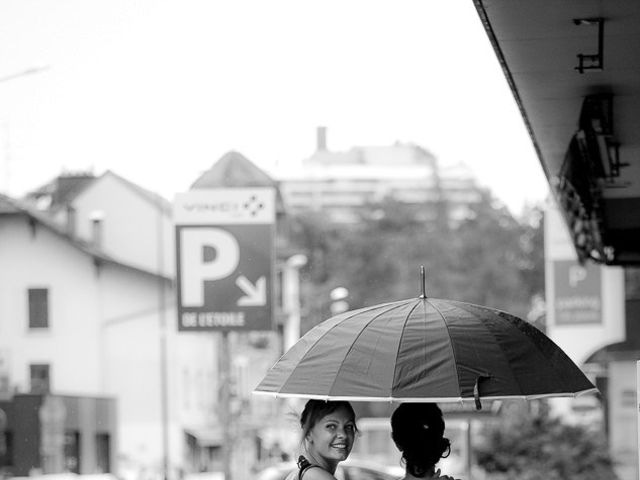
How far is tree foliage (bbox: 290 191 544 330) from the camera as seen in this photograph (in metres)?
89.4

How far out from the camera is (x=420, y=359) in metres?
5.68

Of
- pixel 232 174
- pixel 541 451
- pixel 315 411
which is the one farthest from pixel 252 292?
pixel 315 411

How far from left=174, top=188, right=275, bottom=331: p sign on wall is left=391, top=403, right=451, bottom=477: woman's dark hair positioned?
13.9 m

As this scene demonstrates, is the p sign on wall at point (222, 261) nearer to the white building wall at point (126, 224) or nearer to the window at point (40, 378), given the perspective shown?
the white building wall at point (126, 224)

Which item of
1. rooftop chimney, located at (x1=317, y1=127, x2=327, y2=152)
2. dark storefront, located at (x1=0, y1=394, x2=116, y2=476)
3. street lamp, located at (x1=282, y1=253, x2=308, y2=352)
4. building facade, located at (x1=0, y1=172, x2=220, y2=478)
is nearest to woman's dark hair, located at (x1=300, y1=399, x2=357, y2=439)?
dark storefront, located at (x1=0, y1=394, x2=116, y2=476)

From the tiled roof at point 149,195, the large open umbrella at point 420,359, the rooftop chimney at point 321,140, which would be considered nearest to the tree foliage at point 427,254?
the tiled roof at point 149,195

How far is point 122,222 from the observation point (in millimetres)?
49438

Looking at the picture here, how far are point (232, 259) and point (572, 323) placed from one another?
15.1 meters

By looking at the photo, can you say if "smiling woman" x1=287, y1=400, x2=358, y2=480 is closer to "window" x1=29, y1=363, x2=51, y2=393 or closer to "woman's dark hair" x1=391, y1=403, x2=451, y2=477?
"woman's dark hair" x1=391, y1=403, x2=451, y2=477

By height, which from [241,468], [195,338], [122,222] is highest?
[122,222]

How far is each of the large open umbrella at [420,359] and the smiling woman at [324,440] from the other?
4.7 inches

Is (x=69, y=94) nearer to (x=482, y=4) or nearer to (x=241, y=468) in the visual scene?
(x=241, y=468)

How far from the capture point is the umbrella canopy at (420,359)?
18.4ft

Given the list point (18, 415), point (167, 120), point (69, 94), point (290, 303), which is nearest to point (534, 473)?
point (167, 120)
